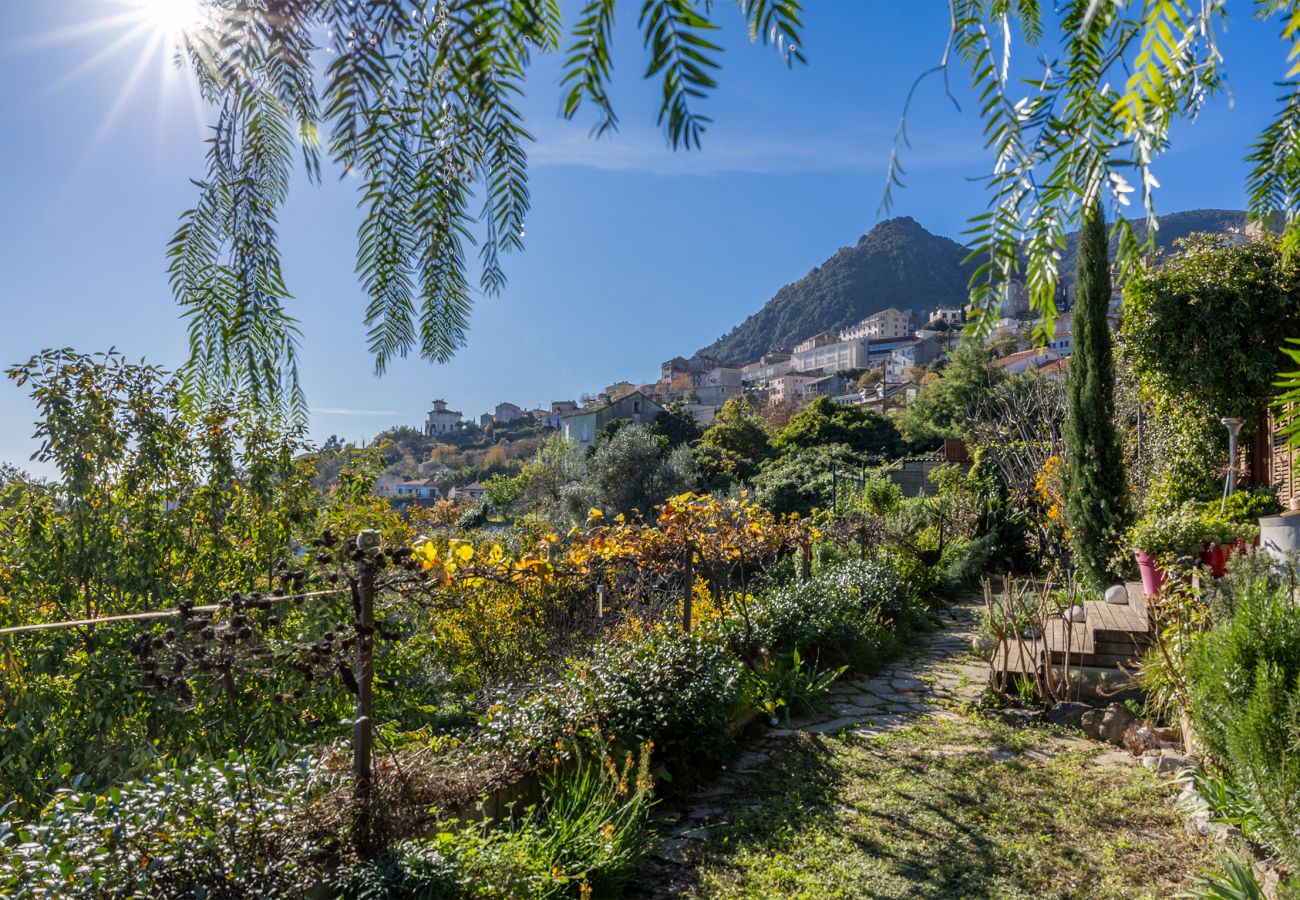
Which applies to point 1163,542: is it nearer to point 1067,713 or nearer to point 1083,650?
point 1083,650

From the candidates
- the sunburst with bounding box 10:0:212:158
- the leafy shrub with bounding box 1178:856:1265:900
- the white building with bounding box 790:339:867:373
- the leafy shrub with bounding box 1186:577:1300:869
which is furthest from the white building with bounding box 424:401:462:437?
the white building with bounding box 790:339:867:373

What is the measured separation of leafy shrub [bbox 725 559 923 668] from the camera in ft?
20.0

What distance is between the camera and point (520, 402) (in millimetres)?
1913

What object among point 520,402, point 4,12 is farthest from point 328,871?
point 4,12

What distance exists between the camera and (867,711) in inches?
216

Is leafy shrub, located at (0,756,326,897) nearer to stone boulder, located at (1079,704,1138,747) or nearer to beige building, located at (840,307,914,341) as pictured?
stone boulder, located at (1079,704,1138,747)

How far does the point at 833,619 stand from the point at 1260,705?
4.08m

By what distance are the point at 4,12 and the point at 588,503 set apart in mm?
22701

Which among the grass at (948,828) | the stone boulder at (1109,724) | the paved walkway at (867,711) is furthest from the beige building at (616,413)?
the grass at (948,828)

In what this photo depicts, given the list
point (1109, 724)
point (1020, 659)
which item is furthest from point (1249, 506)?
point (1109, 724)

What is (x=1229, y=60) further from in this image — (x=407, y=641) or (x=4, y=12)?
(x=407, y=641)

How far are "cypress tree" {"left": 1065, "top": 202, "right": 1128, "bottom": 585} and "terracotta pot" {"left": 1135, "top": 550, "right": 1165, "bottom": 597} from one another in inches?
90.4

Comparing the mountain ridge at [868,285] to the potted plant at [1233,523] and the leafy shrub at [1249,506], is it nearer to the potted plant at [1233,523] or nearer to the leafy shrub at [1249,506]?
the potted plant at [1233,523]

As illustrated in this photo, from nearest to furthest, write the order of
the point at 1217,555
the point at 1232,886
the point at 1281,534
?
1. the point at 1232,886
2. the point at 1281,534
3. the point at 1217,555
